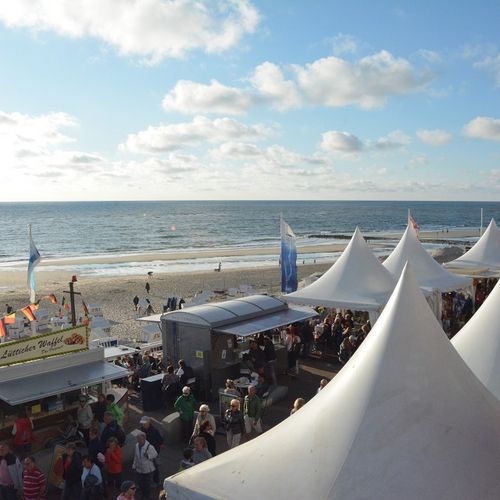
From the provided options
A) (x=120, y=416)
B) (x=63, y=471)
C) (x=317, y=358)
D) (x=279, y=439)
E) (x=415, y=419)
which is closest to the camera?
(x=415, y=419)

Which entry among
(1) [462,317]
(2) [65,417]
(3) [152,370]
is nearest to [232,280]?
(1) [462,317]

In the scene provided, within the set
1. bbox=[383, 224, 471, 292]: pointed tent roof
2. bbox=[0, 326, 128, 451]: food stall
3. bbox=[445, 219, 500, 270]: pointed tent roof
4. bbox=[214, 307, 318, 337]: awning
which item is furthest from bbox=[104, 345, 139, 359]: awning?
bbox=[445, 219, 500, 270]: pointed tent roof

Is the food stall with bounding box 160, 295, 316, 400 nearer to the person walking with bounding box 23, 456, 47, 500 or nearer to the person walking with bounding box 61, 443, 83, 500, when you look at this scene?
the person walking with bounding box 61, 443, 83, 500

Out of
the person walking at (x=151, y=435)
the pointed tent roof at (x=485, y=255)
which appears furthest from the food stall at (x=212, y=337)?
the pointed tent roof at (x=485, y=255)

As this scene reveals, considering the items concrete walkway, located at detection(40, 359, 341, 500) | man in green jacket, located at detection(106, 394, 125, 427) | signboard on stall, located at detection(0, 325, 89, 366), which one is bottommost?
concrete walkway, located at detection(40, 359, 341, 500)

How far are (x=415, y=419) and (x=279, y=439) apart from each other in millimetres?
1282

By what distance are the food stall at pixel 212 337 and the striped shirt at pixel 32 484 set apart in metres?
4.62

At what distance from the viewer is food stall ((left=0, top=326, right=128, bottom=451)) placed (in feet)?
27.8

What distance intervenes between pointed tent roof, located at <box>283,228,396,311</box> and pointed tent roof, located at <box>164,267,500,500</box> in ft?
27.3

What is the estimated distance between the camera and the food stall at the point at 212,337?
1120cm

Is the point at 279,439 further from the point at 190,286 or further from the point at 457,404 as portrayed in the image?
the point at 190,286

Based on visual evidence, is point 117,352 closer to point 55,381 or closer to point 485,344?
point 55,381

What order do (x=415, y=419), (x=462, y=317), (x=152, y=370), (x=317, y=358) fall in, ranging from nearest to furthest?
(x=415, y=419), (x=152, y=370), (x=317, y=358), (x=462, y=317)

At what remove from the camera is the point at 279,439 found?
4.98 meters
